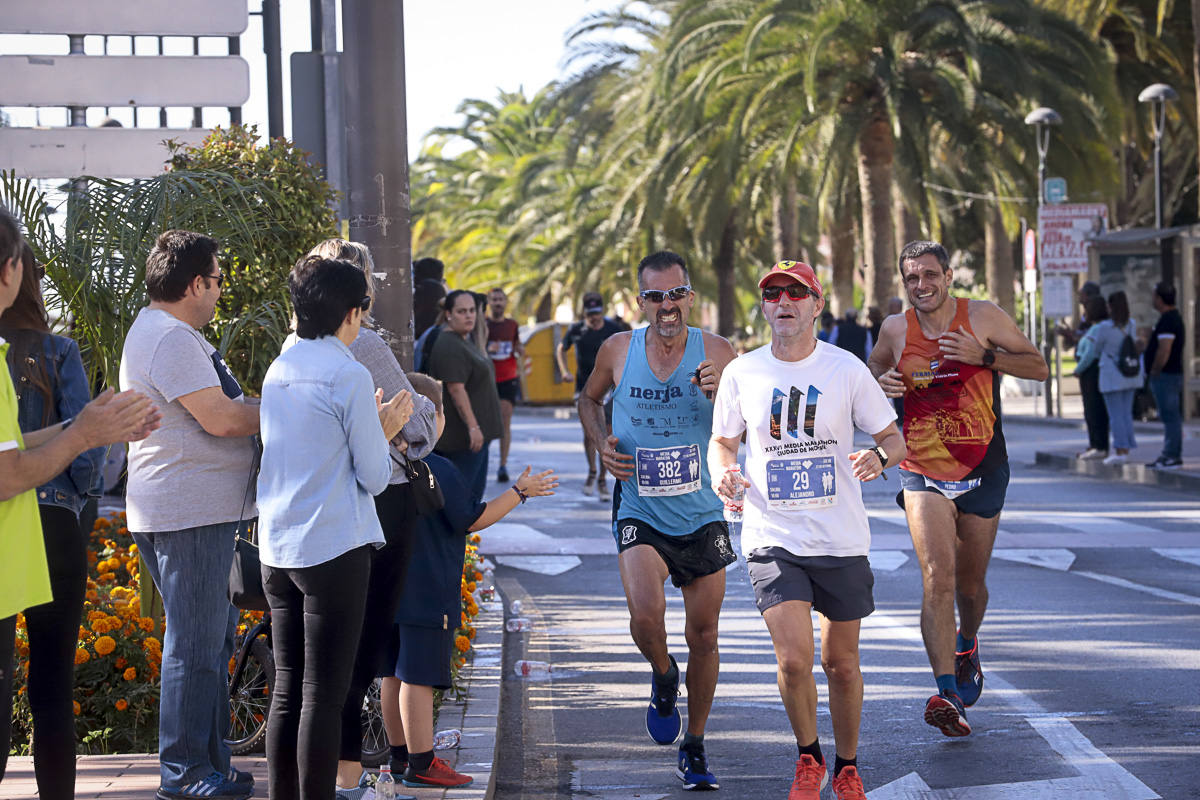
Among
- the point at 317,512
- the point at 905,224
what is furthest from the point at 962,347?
the point at 905,224

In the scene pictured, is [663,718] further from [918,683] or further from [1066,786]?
[918,683]

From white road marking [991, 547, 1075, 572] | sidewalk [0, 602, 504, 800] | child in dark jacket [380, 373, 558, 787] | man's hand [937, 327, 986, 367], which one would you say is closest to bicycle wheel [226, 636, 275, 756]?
sidewalk [0, 602, 504, 800]

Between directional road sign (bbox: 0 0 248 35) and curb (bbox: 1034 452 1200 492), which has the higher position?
directional road sign (bbox: 0 0 248 35)

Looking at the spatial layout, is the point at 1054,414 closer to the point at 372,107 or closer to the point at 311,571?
the point at 372,107

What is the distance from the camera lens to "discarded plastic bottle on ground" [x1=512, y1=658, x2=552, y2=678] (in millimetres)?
7877

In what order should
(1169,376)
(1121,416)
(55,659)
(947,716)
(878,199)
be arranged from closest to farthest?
1. (55,659)
2. (947,716)
3. (1169,376)
4. (1121,416)
5. (878,199)

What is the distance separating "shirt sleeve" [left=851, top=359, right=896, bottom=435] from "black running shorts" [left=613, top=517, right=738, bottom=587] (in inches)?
34.4

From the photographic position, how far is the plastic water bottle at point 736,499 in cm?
519

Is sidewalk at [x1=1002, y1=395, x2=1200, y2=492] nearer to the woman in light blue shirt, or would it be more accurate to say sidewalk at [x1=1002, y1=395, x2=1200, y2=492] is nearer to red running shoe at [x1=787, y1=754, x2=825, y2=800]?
red running shoe at [x1=787, y1=754, x2=825, y2=800]

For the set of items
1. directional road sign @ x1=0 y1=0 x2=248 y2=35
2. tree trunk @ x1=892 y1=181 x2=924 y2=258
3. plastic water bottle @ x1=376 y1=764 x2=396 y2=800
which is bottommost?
plastic water bottle @ x1=376 y1=764 x2=396 y2=800

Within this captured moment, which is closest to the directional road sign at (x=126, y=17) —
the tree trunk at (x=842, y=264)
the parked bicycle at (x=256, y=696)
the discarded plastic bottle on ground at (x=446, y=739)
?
the parked bicycle at (x=256, y=696)

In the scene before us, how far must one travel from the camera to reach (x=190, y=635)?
490cm

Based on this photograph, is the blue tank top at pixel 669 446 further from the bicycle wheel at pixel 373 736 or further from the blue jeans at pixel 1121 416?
the blue jeans at pixel 1121 416

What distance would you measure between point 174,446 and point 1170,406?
13.8 meters
